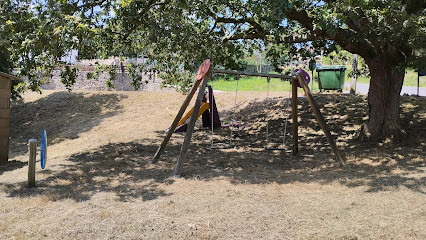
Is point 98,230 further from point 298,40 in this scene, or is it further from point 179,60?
point 179,60

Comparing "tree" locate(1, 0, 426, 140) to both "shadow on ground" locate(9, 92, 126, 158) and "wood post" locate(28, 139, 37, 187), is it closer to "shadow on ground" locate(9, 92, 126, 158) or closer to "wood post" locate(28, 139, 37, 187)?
"wood post" locate(28, 139, 37, 187)

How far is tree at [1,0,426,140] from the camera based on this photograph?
6.41 m

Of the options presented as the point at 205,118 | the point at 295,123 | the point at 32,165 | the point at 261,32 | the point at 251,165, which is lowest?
the point at 251,165

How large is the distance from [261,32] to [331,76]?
6177 millimetres

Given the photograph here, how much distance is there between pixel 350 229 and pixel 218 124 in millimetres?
8685

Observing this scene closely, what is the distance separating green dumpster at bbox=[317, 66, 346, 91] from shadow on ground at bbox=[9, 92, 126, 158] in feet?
26.6

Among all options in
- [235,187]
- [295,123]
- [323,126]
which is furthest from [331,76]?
[235,187]

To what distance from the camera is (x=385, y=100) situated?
28.6 ft

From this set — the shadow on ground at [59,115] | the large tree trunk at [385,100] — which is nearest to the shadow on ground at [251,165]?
the large tree trunk at [385,100]

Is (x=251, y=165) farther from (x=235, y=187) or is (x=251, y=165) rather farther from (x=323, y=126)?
(x=235, y=187)

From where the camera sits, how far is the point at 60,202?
512 centimetres

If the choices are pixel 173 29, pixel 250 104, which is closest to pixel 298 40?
pixel 173 29

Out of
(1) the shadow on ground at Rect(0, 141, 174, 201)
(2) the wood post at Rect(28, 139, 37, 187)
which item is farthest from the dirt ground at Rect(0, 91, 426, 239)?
(2) the wood post at Rect(28, 139, 37, 187)

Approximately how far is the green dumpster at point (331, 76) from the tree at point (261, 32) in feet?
11.4
